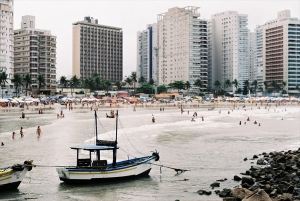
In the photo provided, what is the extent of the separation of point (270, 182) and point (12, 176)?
15.0m

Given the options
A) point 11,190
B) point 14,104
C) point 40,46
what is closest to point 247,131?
point 11,190

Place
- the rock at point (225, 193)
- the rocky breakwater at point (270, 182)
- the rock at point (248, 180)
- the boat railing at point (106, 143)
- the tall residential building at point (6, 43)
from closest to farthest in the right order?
the rocky breakwater at point (270, 182) < the rock at point (225, 193) < the rock at point (248, 180) < the boat railing at point (106, 143) < the tall residential building at point (6, 43)

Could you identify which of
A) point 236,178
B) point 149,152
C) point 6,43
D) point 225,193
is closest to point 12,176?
point 225,193

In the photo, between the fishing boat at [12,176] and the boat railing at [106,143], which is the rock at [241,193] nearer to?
the boat railing at [106,143]

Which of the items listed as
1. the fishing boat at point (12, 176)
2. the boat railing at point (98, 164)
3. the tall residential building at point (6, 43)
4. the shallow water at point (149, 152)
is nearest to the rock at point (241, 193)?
the shallow water at point (149, 152)

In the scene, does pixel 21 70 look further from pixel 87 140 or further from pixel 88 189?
pixel 88 189

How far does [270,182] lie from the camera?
23.5 metres

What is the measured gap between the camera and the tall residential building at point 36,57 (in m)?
159

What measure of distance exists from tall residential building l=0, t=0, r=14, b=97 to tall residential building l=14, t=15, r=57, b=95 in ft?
69.1

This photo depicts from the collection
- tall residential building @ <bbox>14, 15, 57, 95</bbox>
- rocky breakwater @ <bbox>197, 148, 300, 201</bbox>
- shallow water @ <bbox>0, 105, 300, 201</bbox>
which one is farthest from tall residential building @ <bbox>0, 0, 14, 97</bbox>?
rocky breakwater @ <bbox>197, 148, 300, 201</bbox>

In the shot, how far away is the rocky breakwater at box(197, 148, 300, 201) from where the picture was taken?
1906cm

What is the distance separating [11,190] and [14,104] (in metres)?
99.9

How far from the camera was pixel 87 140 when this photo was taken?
147 ft

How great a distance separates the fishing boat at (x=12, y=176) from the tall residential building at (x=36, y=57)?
138 m
